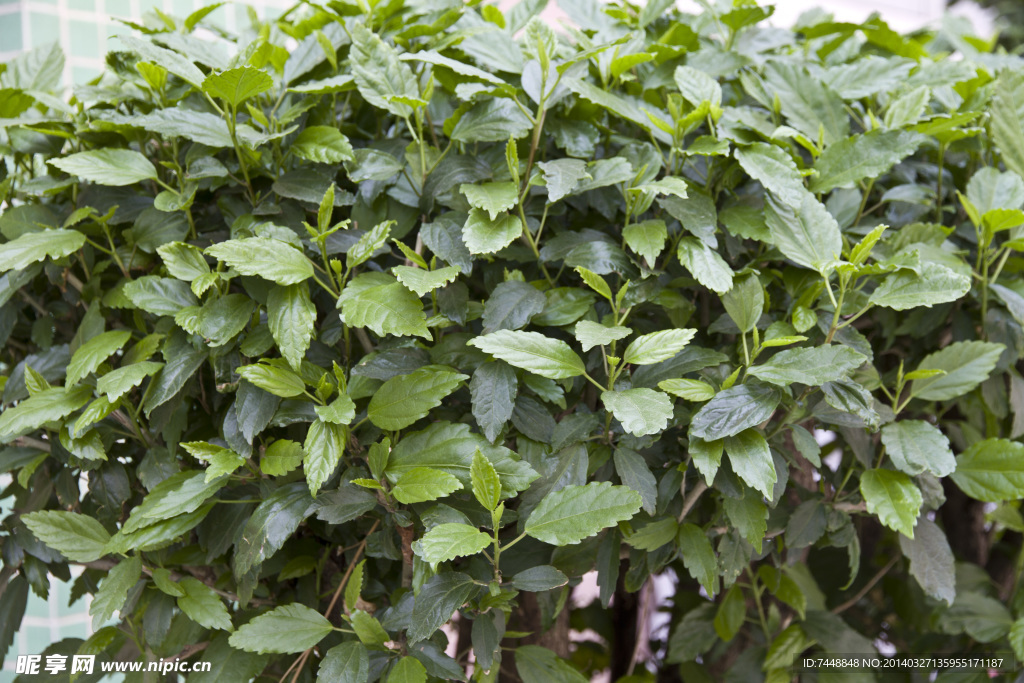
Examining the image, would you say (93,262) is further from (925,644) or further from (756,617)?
(925,644)

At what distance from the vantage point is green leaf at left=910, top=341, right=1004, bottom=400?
88 centimetres

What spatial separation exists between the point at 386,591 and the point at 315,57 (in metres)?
0.67

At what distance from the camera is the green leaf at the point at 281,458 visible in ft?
2.52

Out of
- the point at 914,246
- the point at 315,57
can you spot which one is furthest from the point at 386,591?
the point at 914,246

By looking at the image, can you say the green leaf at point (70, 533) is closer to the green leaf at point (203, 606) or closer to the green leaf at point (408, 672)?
the green leaf at point (203, 606)

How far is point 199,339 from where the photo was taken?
2.67 feet

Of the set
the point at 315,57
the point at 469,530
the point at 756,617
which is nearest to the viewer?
the point at 469,530

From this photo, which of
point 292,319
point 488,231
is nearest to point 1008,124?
point 488,231

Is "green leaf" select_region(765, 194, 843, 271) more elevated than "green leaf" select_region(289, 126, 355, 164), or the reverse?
"green leaf" select_region(289, 126, 355, 164)

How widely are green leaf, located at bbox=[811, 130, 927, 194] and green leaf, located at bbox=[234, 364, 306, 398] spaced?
630 millimetres

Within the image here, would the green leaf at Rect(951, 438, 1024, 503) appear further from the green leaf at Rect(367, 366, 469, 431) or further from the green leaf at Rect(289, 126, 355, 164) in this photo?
the green leaf at Rect(289, 126, 355, 164)

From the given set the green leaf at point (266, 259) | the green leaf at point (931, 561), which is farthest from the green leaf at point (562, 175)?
the green leaf at point (931, 561)

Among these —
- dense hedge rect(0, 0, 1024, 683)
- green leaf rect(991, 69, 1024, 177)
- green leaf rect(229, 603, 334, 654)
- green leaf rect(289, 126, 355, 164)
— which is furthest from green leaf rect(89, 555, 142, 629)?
green leaf rect(991, 69, 1024, 177)

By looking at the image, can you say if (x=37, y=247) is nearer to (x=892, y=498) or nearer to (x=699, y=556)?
(x=699, y=556)
